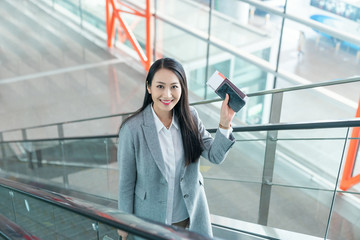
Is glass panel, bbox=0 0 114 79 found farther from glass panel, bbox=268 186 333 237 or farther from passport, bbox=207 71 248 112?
passport, bbox=207 71 248 112

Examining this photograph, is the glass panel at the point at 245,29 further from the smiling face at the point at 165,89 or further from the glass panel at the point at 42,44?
the smiling face at the point at 165,89

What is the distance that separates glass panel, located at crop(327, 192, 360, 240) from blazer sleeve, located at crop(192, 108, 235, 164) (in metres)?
1.37

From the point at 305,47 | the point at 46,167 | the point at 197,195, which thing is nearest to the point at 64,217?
the point at 197,195

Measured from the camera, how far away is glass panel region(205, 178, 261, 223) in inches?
156

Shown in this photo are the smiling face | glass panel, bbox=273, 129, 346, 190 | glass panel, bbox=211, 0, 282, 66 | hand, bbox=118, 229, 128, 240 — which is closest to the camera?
hand, bbox=118, 229, 128, 240

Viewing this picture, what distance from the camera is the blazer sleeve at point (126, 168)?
2.30 meters

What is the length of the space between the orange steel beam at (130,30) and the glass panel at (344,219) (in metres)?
8.52

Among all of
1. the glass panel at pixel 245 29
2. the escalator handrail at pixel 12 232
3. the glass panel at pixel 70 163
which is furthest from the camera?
the glass panel at pixel 245 29

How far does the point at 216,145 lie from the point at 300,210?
65.3 inches

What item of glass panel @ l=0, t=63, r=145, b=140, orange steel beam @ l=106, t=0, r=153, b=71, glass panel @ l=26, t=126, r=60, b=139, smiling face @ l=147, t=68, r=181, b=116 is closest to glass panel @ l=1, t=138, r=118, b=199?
glass panel @ l=26, t=126, r=60, b=139

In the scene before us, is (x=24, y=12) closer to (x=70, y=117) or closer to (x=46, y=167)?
(x=70, y=117)

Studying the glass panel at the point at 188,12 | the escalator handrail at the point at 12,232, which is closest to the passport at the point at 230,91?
the escalator handrail at the point at 12,232

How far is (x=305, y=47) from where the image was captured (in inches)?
368

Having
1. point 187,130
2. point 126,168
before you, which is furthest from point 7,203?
point 187,130
